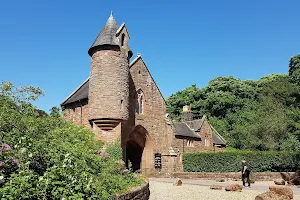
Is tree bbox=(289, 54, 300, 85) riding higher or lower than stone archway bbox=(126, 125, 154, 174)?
higher

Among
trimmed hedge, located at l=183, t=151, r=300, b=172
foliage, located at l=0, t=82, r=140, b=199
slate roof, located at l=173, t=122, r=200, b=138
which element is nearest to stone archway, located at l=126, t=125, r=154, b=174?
slate roof, located at l=173, t=122, r=200, b=138

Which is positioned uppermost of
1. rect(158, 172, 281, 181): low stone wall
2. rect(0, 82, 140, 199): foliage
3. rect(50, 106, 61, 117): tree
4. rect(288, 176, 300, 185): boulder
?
rect(50, 106, 61, 117): tree

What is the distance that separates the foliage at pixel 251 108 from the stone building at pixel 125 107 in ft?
41.2

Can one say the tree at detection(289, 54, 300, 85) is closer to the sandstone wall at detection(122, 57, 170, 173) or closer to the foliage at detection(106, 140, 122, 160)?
the sandstone wall at detection(122, 57, 170, 173)

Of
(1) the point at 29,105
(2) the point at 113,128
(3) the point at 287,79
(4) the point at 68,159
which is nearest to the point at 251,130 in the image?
(3) the point at 287,79

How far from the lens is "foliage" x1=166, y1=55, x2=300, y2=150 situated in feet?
129

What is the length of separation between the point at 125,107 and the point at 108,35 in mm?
6389

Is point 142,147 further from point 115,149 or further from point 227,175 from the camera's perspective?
point 227,175

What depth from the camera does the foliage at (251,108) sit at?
129 feet

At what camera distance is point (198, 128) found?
38.8 metres

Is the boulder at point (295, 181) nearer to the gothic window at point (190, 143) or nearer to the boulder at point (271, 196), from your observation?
the boulder at point (271, 196)

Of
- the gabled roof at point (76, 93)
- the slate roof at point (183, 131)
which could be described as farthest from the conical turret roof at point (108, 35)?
the slate roof at point (183, 131)

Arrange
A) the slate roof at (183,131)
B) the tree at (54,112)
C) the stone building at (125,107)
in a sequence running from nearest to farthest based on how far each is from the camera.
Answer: the tree at (54,112) → the stone building at (125,107) → the slate roof at (183,131)

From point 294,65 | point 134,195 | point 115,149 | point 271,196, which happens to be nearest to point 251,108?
point 294,65
